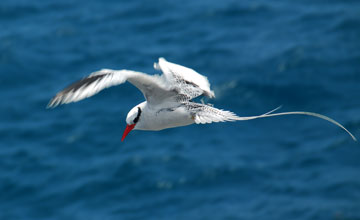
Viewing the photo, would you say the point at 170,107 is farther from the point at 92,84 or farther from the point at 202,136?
the point at 202,136

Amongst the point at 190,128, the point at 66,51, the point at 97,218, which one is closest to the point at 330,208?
the point at 190,128

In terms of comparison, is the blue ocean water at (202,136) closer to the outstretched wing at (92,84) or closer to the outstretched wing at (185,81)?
the outstretched wing at (185,81)

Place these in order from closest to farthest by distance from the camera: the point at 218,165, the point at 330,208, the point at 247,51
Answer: the point at 330,208, the point at 218,165, the point at 247,51

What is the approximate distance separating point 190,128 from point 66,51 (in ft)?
27.8

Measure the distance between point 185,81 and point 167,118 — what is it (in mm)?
1076

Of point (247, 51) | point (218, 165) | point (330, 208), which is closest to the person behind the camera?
point (330, 208)

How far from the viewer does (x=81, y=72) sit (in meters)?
32.3

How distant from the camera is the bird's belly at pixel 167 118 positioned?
11297 mm

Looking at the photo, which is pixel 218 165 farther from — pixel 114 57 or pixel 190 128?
pixel 114 57

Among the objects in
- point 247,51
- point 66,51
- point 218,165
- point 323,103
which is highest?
point 66,51

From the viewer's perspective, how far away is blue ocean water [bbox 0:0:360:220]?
2961 cm

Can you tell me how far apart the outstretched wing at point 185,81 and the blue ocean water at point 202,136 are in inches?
670

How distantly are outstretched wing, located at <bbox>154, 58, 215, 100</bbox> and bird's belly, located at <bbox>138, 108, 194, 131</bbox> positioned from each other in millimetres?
403

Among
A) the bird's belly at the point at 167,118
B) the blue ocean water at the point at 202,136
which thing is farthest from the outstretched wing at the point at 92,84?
the blue ocean water at the point at 202,136
